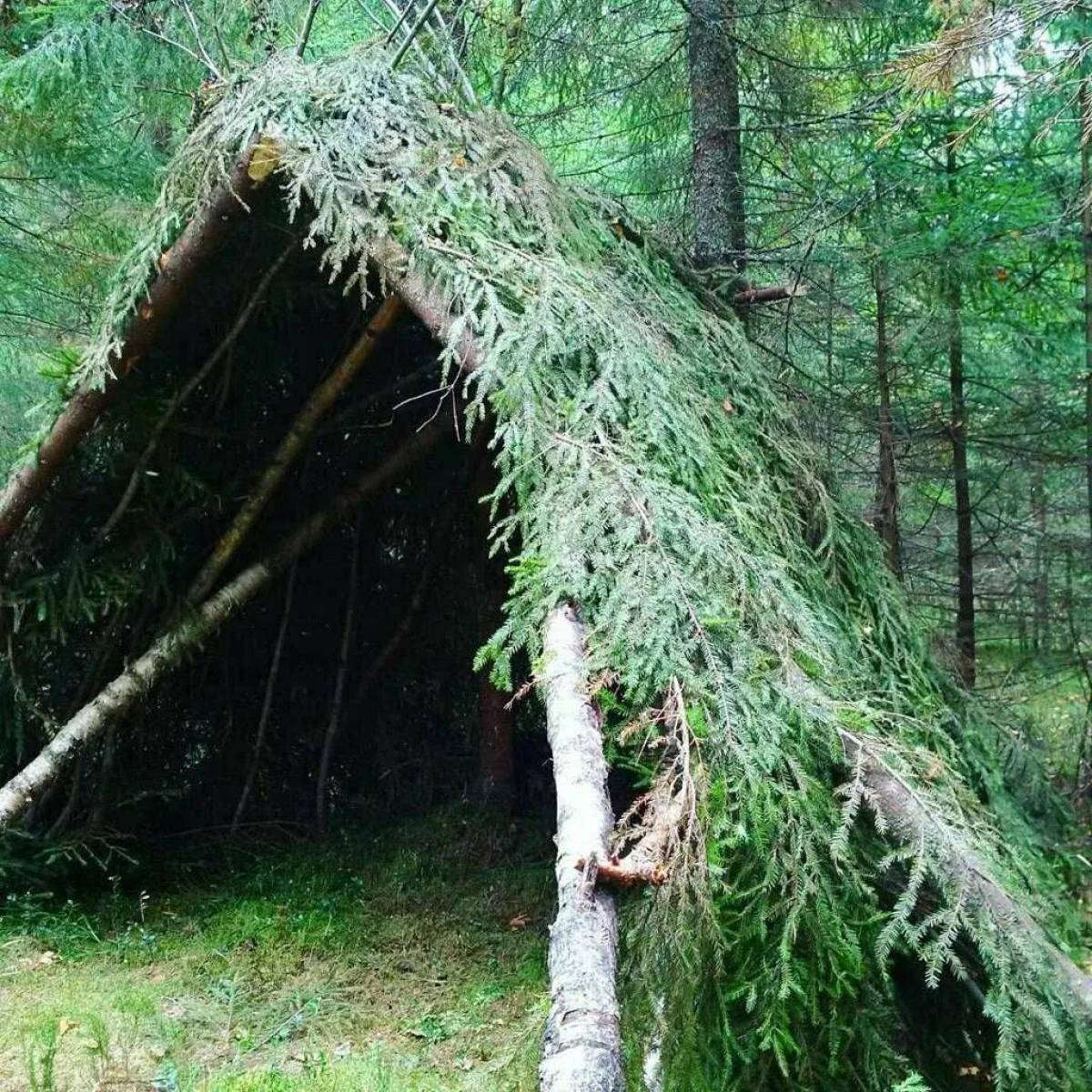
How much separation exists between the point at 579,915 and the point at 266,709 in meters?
4.69

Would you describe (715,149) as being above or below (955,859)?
above

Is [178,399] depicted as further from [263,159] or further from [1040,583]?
[1040,583]

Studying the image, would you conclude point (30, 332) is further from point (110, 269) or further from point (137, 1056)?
point (137, 1056)

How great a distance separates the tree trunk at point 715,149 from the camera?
7.06m

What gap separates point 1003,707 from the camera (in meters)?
6.15

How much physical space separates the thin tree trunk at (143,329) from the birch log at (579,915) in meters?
2.78

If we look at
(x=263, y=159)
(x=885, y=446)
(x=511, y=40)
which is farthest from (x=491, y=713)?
(x=511, y=40)

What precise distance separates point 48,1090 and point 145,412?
3.29m

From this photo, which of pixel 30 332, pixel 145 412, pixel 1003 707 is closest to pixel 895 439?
pixel 1003 707

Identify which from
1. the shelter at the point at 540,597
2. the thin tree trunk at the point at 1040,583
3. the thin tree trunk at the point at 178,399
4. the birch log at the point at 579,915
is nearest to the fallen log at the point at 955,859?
the shelter at the point at 540,597

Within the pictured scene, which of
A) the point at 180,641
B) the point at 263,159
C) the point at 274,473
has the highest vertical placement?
the point at 263,159

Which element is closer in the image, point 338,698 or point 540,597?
point 540,597

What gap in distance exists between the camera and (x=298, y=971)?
4527 mm

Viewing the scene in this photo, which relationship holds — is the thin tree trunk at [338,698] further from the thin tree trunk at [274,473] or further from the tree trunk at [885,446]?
the tree trunk at [885,446]
